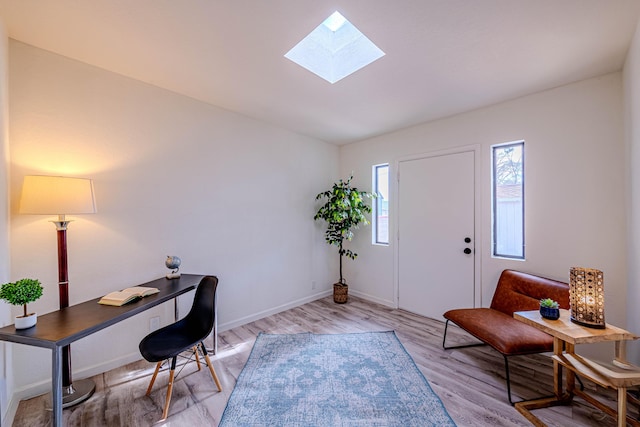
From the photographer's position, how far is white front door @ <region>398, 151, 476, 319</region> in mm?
2863

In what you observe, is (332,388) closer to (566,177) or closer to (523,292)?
(523,292)

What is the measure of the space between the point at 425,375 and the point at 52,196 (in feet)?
9.97

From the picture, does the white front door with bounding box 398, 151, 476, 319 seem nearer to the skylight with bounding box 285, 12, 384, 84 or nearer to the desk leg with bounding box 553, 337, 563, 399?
the desk leg with bounding box 553, 337, 563, 399

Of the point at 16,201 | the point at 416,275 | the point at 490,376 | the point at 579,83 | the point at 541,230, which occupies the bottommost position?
the point at 490,376

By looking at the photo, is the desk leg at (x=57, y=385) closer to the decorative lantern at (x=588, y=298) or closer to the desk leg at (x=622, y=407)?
the desk leg at (x=622, y=407)

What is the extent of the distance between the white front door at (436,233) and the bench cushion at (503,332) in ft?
2.14

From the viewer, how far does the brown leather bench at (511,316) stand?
1803 mm

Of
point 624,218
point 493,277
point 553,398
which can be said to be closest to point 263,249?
point 493,277

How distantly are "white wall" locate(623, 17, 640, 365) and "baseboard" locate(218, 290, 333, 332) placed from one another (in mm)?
3158

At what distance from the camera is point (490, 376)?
2.03 metres

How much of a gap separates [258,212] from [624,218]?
3.49m


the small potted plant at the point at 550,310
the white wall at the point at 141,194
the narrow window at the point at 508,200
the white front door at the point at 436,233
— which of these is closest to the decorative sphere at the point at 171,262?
the white wall at the point at 141,194

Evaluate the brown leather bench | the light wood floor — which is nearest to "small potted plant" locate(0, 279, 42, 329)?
the light wood floor

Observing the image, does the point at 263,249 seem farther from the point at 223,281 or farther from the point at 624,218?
the point at 624,218
